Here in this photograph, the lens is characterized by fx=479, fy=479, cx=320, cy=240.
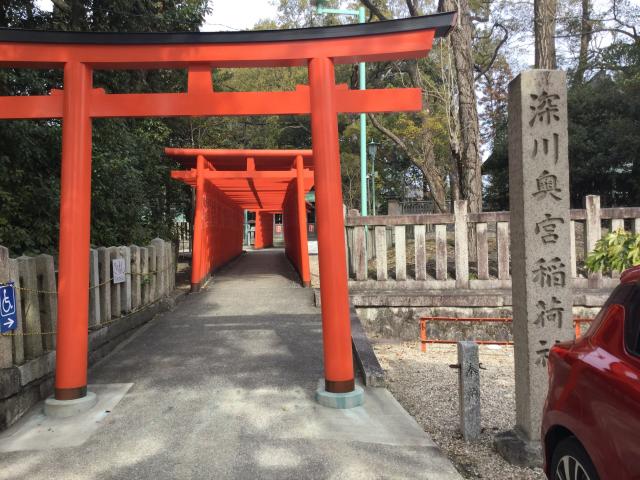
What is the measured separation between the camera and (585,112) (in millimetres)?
20438

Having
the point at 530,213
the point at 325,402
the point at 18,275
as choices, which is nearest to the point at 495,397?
the point at 325,402

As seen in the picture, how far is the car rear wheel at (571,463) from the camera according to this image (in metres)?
2.20

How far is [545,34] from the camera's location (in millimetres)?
10445

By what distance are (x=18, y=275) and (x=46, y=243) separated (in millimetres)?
3678

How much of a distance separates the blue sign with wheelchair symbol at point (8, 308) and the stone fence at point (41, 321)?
6 centimetres

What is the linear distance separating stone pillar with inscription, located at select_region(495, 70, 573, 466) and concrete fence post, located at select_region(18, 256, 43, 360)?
165 inches

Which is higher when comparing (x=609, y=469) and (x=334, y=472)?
(x=609, y=469)

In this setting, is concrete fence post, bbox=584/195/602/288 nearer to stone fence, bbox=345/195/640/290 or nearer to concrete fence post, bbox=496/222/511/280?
stone fence, bbox=345/195/640/290

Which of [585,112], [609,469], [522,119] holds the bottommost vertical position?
[609,469]

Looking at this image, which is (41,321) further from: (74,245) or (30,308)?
→ (74,245)

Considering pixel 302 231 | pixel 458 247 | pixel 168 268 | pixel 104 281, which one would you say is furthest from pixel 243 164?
pixel 104 281

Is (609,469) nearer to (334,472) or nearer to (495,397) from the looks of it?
(334,472)

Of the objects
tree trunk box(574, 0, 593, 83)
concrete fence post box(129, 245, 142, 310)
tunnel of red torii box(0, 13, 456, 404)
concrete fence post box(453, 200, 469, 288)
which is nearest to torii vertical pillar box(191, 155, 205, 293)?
concrete fence post box(129, 245, 142, 310)

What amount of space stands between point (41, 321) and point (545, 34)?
10923mm
